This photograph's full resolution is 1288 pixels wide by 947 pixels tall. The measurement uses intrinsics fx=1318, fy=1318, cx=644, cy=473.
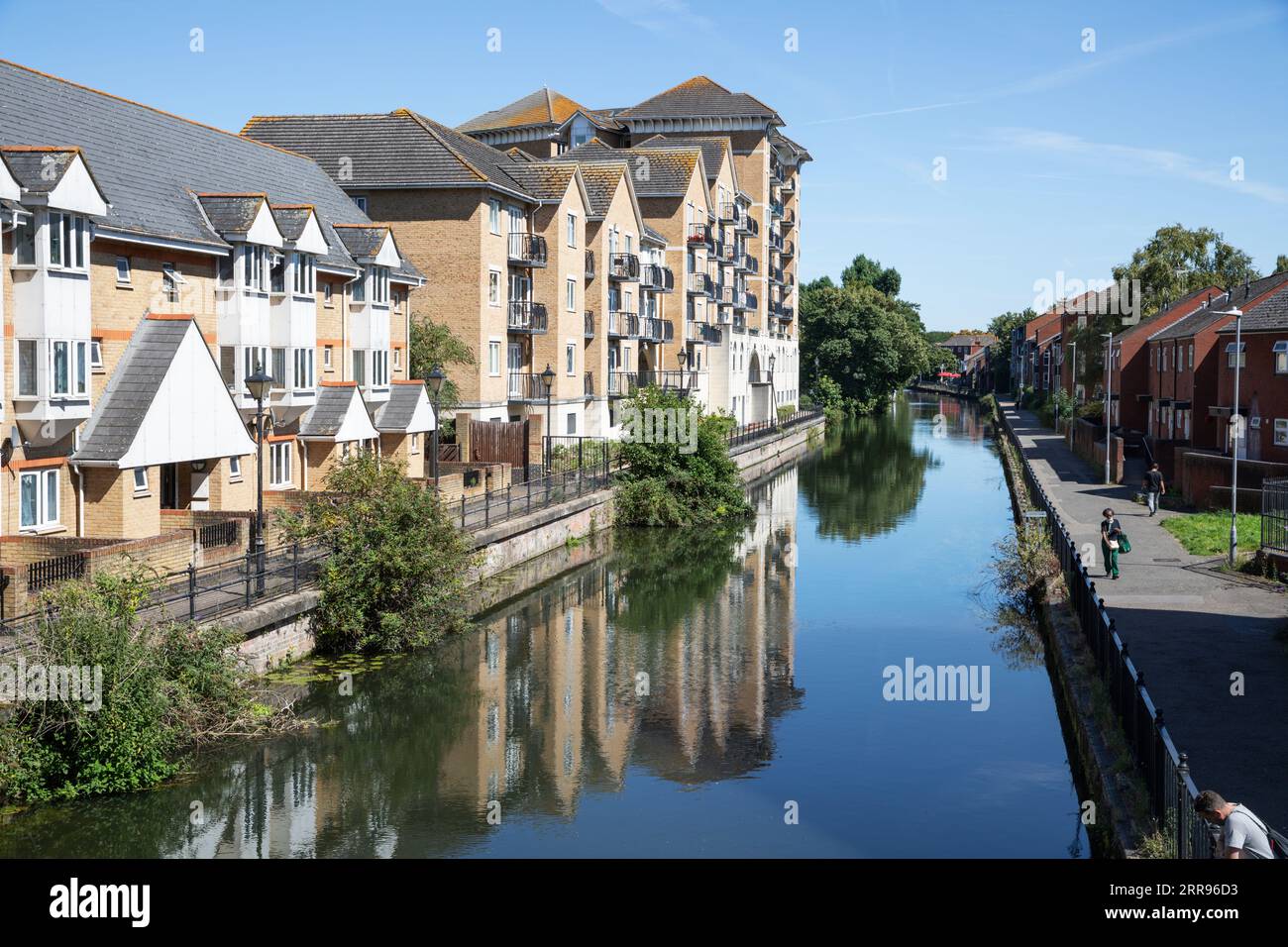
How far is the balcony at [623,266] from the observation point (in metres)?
52.4

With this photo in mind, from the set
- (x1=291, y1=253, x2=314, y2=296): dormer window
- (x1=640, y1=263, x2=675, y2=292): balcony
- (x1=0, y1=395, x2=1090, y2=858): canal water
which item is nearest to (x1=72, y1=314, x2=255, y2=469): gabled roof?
(x1=291, y1=253, x2=314, y2=296): dormer window

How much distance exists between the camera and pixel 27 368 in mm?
20625

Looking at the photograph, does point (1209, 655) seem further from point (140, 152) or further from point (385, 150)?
point (385, 150)

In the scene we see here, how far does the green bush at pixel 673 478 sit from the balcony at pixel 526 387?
20.2ft

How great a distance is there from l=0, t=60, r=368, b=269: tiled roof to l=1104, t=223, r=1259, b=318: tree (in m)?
45.5

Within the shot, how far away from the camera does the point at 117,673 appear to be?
14.5 m

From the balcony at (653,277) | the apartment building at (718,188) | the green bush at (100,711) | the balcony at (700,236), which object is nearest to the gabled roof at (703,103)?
the apartment building at (718,188)

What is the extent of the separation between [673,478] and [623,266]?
15.7 m

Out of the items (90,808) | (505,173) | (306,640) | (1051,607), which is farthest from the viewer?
(505,173)

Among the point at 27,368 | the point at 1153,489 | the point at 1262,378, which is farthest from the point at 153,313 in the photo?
the point at 1262,378

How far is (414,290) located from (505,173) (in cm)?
638
